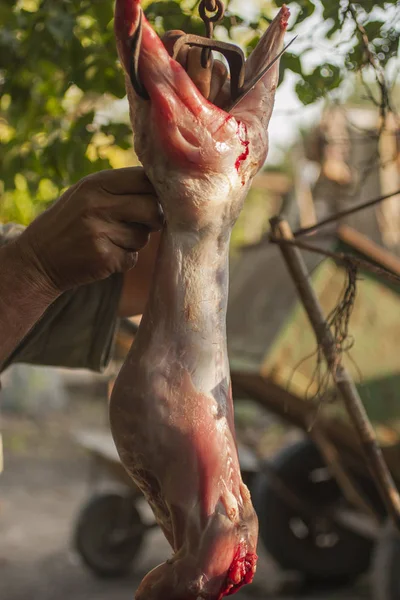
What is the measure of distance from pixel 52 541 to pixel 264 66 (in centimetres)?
638

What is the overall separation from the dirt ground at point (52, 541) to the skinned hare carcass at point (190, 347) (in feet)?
16.1

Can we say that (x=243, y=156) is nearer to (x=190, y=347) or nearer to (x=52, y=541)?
(x=190, y=347)

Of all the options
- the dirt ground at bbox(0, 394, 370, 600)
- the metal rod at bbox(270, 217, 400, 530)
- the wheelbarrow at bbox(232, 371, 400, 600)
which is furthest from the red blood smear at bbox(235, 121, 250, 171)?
the dirt ground at bbox(0, 394, 370, 600)

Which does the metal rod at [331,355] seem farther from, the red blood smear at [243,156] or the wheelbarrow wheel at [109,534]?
the wheelbarrow wheel at [109,534]

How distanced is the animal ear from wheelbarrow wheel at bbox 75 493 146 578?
5.23m

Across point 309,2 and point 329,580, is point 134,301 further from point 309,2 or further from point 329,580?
point 329,580

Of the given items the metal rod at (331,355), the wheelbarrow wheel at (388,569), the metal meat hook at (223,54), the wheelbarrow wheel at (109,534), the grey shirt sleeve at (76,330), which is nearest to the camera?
the metal meat hook at (223,54)

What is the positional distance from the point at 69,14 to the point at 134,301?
0.96 meters

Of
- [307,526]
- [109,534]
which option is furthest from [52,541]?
[307,526]

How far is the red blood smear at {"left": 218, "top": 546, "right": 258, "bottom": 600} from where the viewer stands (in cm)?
127

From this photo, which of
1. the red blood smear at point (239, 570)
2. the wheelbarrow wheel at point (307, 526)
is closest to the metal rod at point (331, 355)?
the red blood smear at point (239, 570)

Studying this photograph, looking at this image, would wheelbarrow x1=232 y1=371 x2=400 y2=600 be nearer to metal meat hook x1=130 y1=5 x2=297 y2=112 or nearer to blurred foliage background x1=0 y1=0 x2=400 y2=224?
blurred foliage background x1=0 y1=0 x2=400 y2=224

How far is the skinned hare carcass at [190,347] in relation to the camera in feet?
4.05

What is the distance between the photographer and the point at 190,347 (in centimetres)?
130
